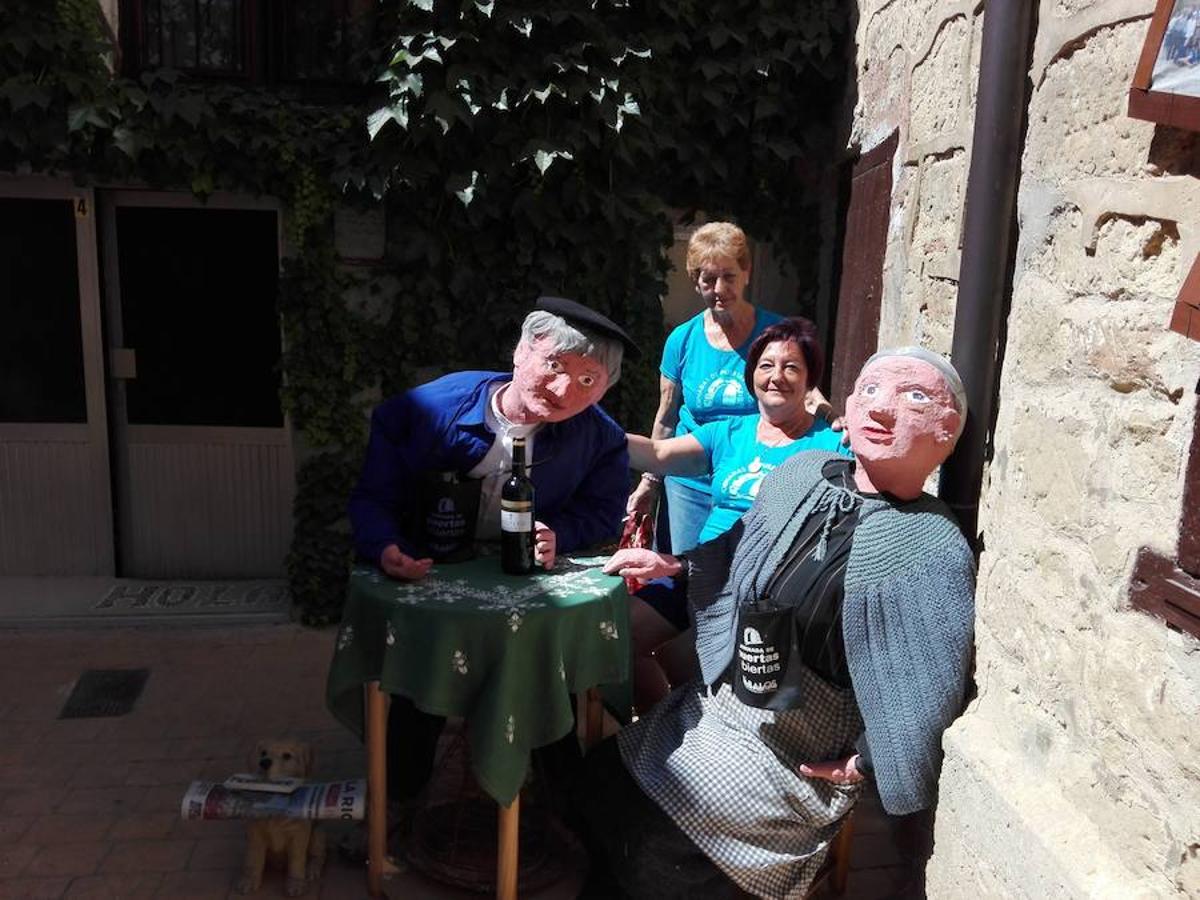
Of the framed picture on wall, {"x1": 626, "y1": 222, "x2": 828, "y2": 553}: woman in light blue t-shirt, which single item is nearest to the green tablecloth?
{"x1": 626, "y1": 222, "x2": 828, "y2": 553}: woman in light blue t-shirt

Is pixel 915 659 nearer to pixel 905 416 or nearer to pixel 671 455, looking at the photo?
pixel 905 416

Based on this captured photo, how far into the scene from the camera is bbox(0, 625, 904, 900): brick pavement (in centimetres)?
291

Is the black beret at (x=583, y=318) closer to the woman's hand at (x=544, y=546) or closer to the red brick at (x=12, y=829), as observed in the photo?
the woman's hand at (x=544, y=546)

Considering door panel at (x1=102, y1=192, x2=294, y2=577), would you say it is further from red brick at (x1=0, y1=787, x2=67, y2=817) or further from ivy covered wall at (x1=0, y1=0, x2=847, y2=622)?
red brick at (x1=0, y1=787, x2=67, y2=817)

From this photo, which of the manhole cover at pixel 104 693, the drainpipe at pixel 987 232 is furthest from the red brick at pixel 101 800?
the drainpipe at pixel 987 232

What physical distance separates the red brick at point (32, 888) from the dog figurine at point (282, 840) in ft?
1.71

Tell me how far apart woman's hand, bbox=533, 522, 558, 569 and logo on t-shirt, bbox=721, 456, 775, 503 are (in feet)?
2.27

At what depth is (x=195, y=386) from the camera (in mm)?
5215

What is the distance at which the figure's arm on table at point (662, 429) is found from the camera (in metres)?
3.85

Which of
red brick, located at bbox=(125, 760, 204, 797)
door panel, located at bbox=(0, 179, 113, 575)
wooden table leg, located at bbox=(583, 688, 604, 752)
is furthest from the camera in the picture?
door panel, located at bbox=(0, 179, 113, 575)

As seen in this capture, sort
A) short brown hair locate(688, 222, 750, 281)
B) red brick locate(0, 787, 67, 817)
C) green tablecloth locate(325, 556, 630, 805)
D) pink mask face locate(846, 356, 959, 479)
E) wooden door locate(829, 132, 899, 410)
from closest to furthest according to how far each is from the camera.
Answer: pink mask face locate(846, 356, 959, 479) → green tablecloth locate(325, 556, 630, 805) → red brick locate(0, 787, 67, 817) → short brown hair locate(688, 222, 750, 281) → wooden door locate(829, 132, 899, 410)

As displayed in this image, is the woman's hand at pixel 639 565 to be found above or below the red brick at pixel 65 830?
above

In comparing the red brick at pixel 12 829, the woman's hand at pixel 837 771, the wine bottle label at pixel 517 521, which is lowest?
the red brick at pixel 12 829

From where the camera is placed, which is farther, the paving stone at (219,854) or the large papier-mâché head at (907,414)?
the paving stone at (219,854)
